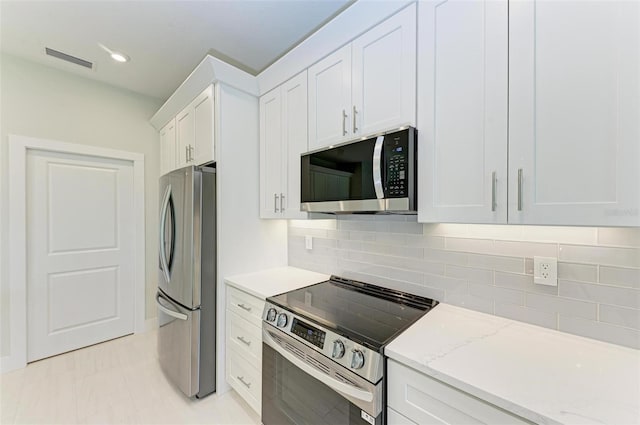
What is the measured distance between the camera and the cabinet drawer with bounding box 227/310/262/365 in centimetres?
174

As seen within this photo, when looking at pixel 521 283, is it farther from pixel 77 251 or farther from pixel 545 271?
pixel 77 251

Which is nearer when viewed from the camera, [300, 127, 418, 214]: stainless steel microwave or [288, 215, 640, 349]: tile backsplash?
[288, 215, 640, 349]: tile backsplash

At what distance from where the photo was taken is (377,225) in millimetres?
1809

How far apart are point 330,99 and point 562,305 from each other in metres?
1.60

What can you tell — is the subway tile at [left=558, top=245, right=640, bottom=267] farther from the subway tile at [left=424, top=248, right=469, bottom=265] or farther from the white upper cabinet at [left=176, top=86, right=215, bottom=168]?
the white upper cabinet at [left=176, top=86, right=215, bottom=168]

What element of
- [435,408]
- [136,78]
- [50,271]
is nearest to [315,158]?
[435,408]

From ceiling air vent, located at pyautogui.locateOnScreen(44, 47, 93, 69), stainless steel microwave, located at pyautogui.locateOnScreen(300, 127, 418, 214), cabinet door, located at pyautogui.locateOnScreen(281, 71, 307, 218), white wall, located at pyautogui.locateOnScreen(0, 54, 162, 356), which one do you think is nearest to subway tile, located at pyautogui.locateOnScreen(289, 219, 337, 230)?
cabinet door, located at pyautogui.locateOnScreen(281, 71, 307, 218)

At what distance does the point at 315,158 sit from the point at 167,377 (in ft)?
7.34

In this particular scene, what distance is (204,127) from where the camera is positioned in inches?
86.1

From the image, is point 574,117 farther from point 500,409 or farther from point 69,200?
point 69,200

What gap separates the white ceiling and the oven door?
2128 millimetres

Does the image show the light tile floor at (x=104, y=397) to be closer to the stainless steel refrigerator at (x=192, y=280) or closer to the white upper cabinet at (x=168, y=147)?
the stainless steel refrigerator at (x=192, y=280)

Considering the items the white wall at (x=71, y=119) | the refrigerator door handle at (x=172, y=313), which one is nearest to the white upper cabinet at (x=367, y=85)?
the refrigerator door handle at (x=172, y=313)

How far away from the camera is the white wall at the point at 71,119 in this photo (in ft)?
7.66
